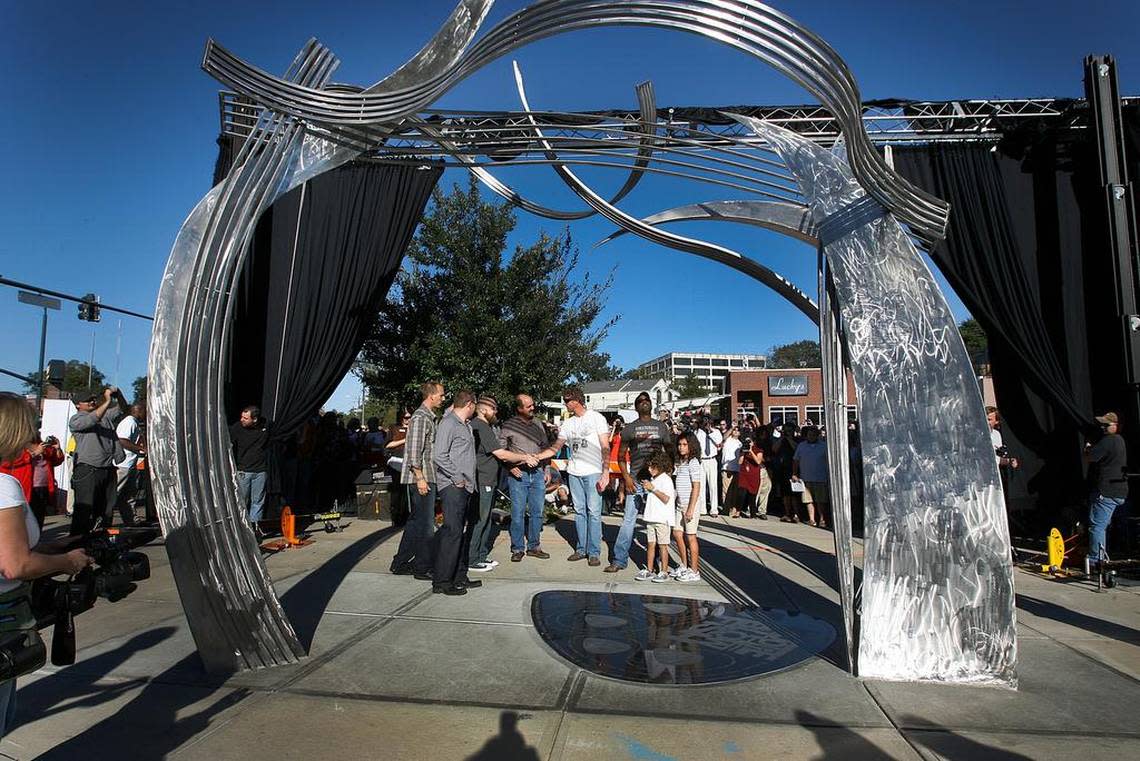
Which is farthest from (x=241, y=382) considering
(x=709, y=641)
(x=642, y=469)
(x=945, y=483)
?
(x=945, y=483)

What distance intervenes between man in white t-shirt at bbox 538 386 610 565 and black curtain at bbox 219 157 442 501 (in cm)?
387

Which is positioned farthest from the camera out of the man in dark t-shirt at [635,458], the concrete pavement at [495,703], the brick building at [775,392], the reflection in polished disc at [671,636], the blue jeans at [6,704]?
the brick building at [775,392]

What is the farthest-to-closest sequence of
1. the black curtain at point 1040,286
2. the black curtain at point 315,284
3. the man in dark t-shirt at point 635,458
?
the black curtain at point 315,284 → the black curtain at point 1040,286 → the man in dark t-shirt at point 635,458

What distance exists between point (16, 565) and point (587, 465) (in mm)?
5656

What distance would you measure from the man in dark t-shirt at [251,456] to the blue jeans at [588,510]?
3.70 metres

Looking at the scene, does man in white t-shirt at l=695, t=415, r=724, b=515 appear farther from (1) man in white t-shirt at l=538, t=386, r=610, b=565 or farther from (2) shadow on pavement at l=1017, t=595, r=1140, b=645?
(2) shadow on pavement at l=1017, t=595, r=1140, b=645

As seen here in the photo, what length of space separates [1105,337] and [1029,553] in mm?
3288

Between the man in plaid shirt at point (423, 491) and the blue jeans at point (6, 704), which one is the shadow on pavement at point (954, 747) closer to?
the blue jeans at point (6, 704)

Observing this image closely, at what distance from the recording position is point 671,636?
4734mm

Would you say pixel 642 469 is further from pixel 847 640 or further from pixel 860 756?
pixel 860 756

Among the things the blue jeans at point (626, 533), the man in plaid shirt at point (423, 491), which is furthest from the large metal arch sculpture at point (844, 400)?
the blue jeans at point (626, 533)

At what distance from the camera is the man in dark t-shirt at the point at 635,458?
692 cm

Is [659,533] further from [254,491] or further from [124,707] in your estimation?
[254,491]

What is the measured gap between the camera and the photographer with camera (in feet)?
6.60
